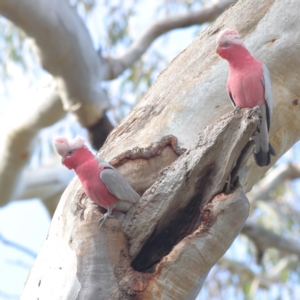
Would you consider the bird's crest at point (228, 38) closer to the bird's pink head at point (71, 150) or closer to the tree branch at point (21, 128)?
the bird's pink head at point (71, 150)

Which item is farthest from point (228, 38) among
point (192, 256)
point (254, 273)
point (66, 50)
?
point (254, 273)

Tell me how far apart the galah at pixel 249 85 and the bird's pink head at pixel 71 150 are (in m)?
0.72

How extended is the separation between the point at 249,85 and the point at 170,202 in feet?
1.99

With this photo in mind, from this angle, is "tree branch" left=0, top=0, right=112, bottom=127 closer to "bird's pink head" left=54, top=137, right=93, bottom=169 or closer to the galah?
"bird's pink head" left=54, top=137, right=93, bottom=169

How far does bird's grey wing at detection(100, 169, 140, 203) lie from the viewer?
81.9 inches

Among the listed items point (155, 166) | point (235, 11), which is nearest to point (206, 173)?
point (155, 166)

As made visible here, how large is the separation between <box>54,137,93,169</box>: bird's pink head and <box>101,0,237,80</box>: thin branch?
2.36m

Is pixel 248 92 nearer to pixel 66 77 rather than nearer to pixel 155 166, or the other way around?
pixel 155 166

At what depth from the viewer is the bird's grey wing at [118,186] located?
208cm

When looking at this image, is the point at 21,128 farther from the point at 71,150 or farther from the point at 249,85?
the point at 249,85

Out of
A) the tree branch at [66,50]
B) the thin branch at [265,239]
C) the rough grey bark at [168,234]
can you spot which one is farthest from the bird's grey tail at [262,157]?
the thin branch at [265,239]

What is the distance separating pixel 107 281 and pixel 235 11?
158 centimetres

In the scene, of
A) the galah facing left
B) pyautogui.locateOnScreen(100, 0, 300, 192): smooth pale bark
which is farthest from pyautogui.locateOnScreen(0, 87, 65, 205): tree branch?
the galah facing left

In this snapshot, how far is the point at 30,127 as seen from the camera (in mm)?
4410
